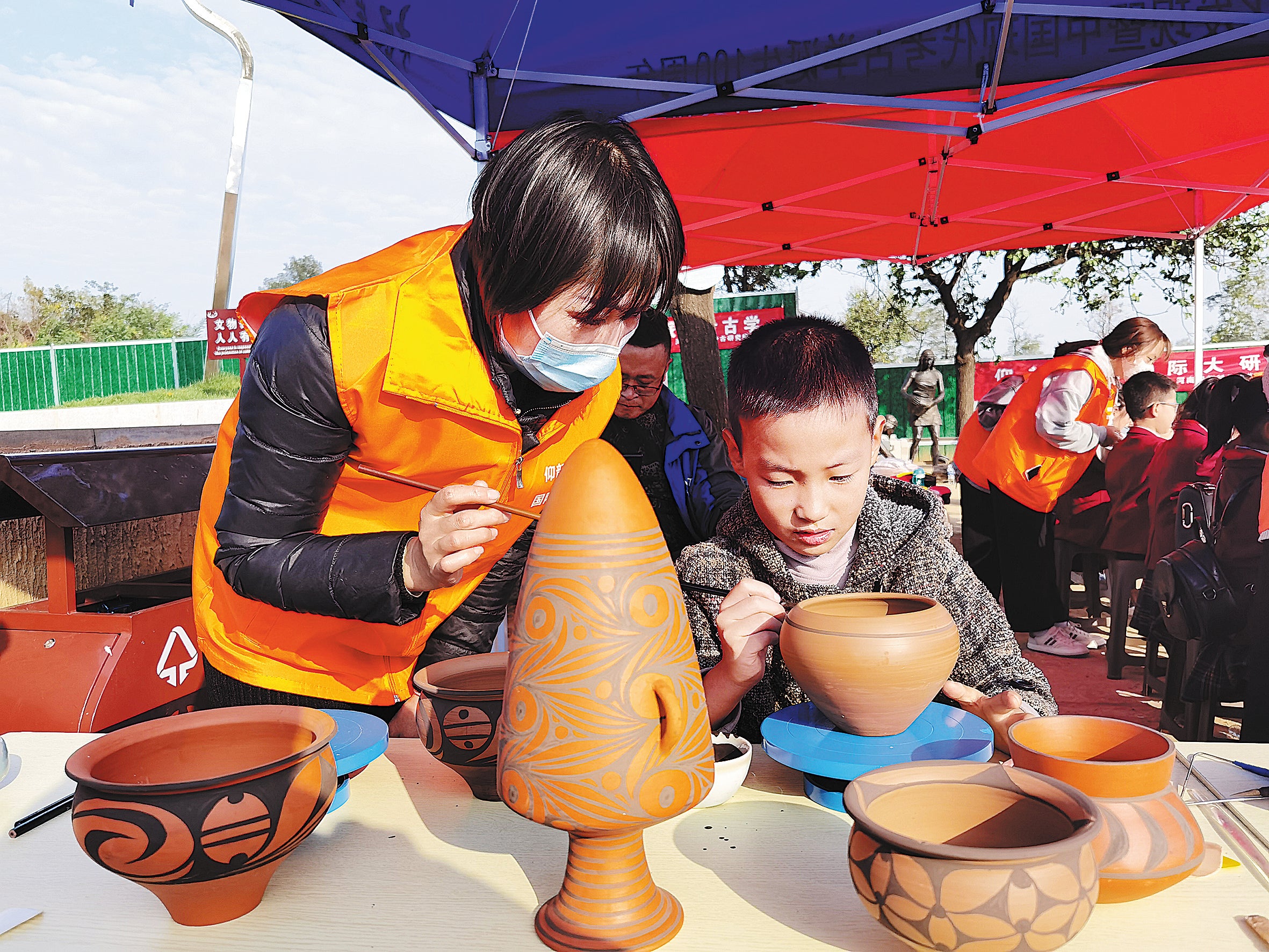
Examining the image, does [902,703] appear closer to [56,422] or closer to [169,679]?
[169,679]

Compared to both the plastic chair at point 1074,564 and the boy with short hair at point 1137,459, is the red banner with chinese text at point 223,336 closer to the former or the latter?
the plastic chair at point 1074,564

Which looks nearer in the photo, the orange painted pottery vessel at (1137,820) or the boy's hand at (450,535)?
the orange painted pottery vessel at (1137,820)

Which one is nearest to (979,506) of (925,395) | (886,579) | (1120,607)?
(1120,607)

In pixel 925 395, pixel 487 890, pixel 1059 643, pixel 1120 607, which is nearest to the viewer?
pixel 487 890

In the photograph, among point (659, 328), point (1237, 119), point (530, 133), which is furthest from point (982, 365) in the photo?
point (530, 133)

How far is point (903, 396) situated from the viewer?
19000 millimetres

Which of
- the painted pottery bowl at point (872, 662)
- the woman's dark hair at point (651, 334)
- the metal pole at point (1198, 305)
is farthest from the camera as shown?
the metal pole at point (1198, 305)

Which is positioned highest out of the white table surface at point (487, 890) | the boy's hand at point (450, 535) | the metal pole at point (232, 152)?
the metal pole at point (232, 152)

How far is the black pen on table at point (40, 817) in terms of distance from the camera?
1100mm

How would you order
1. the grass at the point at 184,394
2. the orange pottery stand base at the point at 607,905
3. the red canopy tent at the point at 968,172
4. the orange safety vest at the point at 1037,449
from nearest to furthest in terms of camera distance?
the orange pottery stand base at the point at 607,905 < the red canopy tent at the point at 968,172 < the orange safety vest at the point at 1037,449 < the grass at the point at 184,394

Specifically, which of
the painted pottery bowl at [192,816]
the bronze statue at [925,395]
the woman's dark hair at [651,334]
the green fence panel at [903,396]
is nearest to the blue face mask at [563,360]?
the painted pottery bowl at [192,816]

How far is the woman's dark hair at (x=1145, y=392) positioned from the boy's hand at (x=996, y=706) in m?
4.45

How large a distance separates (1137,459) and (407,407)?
15.8 feet

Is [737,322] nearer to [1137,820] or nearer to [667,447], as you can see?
[667,447]
